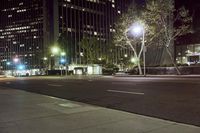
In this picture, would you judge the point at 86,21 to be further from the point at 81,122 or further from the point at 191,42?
the point at 81,122

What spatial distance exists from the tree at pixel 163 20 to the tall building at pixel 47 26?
71.9 m

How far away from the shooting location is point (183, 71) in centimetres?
4153

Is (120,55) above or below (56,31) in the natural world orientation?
below

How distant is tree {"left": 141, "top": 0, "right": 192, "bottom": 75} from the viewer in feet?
136

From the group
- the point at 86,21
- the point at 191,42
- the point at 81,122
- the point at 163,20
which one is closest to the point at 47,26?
the point at 86,21

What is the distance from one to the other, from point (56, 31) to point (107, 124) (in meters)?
120

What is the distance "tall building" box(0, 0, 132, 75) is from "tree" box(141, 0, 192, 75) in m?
71.9

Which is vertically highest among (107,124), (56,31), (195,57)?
(56,31)

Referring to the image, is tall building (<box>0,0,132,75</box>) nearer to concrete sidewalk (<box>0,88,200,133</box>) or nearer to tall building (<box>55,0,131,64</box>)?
tall building (<box>55,0,131,64</box>)

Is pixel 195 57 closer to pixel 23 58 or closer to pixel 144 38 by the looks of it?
pixel 144 38

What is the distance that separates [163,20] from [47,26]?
97.6 meters

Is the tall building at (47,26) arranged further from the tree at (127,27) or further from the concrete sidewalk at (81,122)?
the concrete sidewalk at (81,122)

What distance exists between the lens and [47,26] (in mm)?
133875

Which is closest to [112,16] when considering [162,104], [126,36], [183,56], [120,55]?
[120,55]
